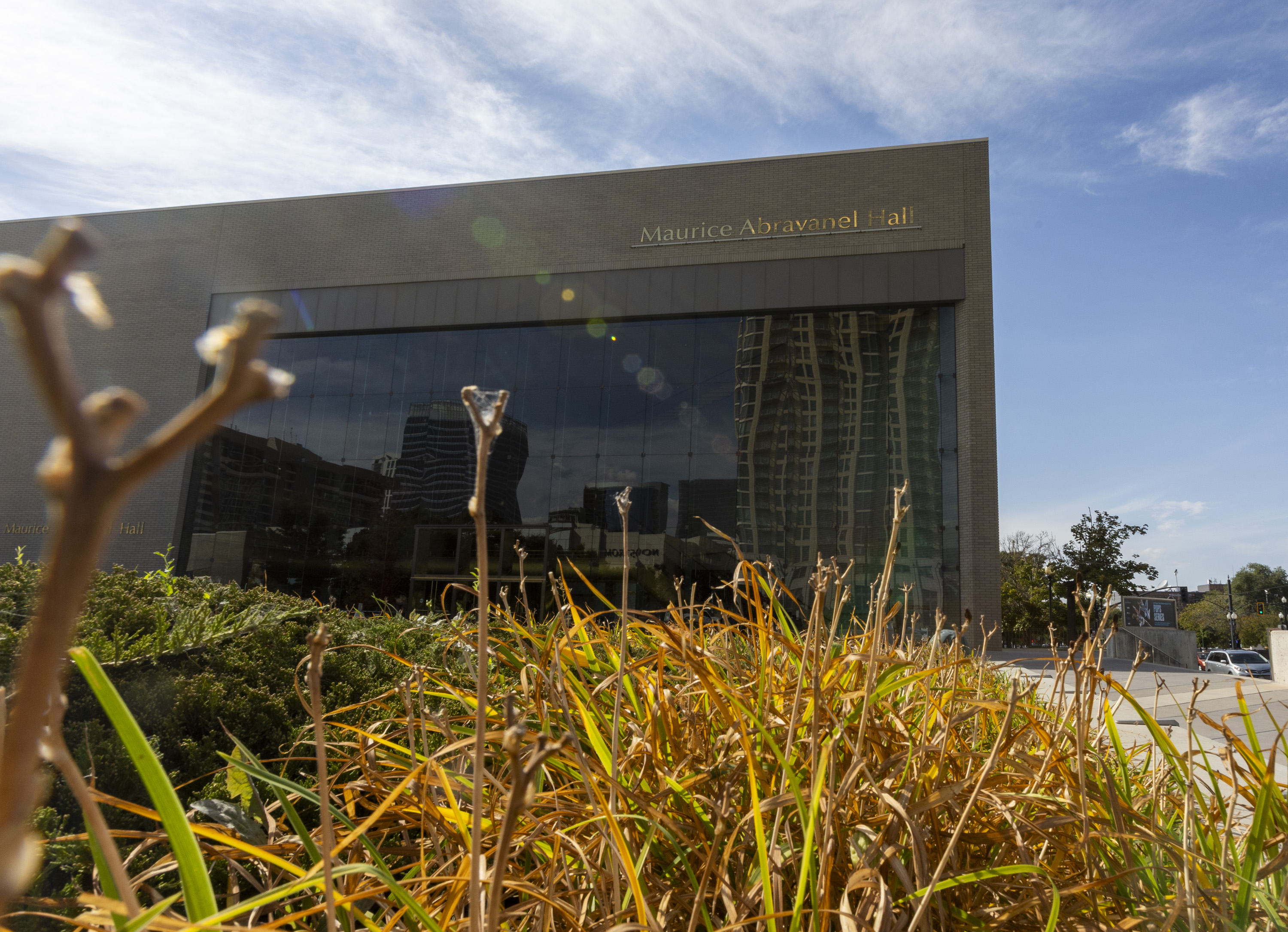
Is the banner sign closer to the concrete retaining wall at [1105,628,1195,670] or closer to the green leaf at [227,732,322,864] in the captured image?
the concrete retaining wall at [1105,628,1195,670]

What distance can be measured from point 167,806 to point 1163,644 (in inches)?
1516

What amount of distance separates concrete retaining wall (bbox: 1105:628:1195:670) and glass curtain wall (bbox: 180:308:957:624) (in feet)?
62.3

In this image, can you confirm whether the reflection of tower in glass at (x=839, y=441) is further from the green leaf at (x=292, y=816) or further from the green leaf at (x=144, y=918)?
the green leaf at (x=144, y=918)

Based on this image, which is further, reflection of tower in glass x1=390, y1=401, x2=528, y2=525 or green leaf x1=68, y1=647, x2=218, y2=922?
reflection of tower in glass x1=390, y1=401, x2=528, y2=525

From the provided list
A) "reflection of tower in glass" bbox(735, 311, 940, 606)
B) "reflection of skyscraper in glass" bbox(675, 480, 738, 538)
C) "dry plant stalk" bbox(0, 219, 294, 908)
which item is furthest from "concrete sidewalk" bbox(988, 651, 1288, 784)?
"reflection of skyscraper in glass" bbox(675, 480, 738, 538)

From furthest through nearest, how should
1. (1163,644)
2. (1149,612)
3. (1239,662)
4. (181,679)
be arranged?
(1149,612) → (1163,644) → (1239,662) → (181,679)

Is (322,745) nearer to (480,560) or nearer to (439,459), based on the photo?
(480,560)

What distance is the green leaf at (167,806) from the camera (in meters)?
0.71

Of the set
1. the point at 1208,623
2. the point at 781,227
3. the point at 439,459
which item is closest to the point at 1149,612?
the point at 1208,623

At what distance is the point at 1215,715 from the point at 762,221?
45.7ft

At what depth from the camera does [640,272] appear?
19.5 meters

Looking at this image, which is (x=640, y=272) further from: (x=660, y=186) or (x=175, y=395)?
(x=175, y=395)

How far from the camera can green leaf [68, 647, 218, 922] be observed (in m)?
0.71

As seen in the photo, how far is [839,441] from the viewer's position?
57.1 ft
